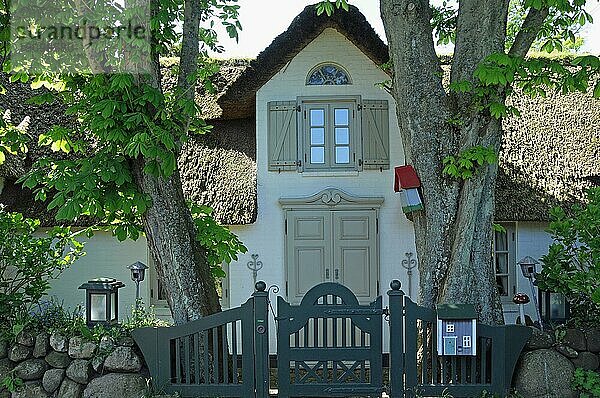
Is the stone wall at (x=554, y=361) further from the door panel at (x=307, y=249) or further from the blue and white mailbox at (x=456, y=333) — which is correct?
the door panel at (x=307, y=249)

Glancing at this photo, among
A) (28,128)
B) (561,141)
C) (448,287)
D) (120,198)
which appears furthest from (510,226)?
(28,128)

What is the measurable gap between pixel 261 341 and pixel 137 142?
2075 mm

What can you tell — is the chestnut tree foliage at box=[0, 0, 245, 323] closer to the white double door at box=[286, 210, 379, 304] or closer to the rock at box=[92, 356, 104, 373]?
the rock at box=[92, 356, 104, 373]

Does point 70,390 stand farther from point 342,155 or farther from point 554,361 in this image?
point 342,155

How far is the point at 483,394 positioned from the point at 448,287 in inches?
41.0

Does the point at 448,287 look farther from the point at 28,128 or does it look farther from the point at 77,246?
the point at 28,128

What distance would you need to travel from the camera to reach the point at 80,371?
6.85m

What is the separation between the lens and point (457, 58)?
24.2 feet

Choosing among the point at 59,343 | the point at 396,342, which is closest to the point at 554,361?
the point at 396,342

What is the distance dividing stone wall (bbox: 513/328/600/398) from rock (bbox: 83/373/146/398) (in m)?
3.44

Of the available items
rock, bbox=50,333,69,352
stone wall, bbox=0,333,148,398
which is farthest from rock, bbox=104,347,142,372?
rock, bbox=50,333,69,352

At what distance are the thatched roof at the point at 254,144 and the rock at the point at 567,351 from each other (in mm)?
3267

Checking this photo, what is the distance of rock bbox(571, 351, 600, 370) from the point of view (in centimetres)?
682

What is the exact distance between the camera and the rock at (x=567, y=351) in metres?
6.84
